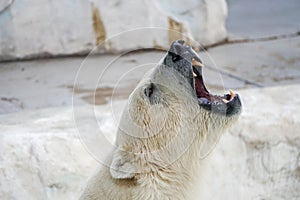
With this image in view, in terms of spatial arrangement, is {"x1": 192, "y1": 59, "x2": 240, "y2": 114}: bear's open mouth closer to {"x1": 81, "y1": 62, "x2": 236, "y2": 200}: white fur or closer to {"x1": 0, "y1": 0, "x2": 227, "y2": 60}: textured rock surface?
{"x1": 81, "y1": 62, "x2": 236, "y2": 200}: white fur

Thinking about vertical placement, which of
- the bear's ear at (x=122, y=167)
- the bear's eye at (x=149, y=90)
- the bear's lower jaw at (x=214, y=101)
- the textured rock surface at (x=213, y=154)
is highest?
the bear's eye at (x=149, y=90)

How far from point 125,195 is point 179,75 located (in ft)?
1.48

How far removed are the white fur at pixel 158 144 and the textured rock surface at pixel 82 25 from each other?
331 centimetres

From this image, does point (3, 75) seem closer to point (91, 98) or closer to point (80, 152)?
point (91, 98)

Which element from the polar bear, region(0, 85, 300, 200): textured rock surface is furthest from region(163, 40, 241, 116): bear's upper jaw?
region(0, 85, 300, 200): textured rock surface

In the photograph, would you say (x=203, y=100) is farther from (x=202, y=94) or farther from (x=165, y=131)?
(x=165, y=131)

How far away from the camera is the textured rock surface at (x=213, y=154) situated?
2756 millimetres

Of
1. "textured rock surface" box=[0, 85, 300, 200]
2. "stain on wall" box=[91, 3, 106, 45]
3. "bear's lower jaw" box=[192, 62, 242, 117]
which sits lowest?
"stain on wall" box=[91, 3, 106, 45]

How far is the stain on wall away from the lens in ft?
17.7

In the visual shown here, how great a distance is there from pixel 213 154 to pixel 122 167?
1.12m

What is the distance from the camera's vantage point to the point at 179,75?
1892 mm

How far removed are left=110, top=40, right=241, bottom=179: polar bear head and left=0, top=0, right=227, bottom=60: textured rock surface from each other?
3278 millimetres

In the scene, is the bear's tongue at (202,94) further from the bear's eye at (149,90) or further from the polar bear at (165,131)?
the bear's eye at (149,90)

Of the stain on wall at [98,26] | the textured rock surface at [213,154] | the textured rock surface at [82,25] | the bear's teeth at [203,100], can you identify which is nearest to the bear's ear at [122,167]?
the bear's teeth at [203,100]
